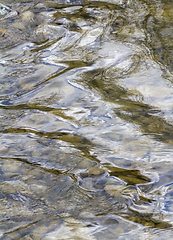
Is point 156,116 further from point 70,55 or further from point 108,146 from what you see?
point 70,55

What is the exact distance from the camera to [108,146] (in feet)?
7.36

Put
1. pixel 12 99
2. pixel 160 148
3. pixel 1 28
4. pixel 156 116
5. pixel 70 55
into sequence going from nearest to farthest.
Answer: pixel 160 148 → pixel 156 116 → pixel 12 99 → pixel 70 55 → pixel 1 28

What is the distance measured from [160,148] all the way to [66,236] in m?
1.10

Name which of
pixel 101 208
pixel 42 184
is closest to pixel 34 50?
pixel 42 184

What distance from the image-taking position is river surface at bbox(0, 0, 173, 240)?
1635 mm

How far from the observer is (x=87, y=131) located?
7.97 feet

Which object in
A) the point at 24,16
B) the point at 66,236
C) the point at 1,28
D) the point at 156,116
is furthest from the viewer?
the point at 24,16

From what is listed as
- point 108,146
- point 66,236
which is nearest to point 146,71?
point 108,146

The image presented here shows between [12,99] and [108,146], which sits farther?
[12,99]

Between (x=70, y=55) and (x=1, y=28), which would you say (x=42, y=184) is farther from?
(x=1, y=28)

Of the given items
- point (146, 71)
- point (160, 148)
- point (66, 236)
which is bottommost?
point (66, 236)

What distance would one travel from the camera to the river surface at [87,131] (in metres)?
1.63

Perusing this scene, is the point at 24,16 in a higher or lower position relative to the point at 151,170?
higher

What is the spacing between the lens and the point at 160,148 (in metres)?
2.14
